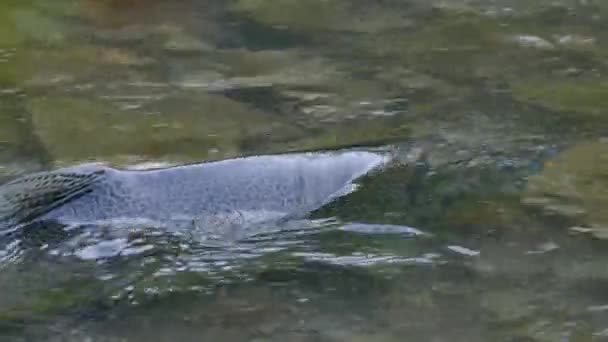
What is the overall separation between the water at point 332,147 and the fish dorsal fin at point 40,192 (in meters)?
0.07

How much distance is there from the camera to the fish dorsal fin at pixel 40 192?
9.67 feet

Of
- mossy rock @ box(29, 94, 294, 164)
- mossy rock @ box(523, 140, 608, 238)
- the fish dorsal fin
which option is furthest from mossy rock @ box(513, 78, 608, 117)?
the fish dorsal fin

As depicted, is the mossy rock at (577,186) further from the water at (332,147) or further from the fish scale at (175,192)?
the fish scale at (175,192)

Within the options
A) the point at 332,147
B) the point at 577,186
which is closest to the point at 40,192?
the point at 332,147

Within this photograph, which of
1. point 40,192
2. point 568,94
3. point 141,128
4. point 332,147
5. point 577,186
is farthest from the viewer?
point 568,94

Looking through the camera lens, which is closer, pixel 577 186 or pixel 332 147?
pixel 577 186

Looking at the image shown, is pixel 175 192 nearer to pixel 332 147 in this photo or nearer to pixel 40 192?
pixel 40 192

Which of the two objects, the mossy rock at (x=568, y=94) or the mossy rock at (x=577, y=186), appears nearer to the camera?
the mossy rock at (x=577, y=186)

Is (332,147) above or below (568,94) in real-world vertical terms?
below

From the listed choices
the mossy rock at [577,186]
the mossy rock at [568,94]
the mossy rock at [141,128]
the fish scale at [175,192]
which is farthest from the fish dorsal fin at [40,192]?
the mossy rock at [568,94]

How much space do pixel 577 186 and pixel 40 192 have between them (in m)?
1.49

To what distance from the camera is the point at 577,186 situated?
3.24 m

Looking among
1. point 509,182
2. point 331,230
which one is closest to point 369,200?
point 331,230

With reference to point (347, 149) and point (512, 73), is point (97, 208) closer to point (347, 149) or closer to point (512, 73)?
point (347, 149)
